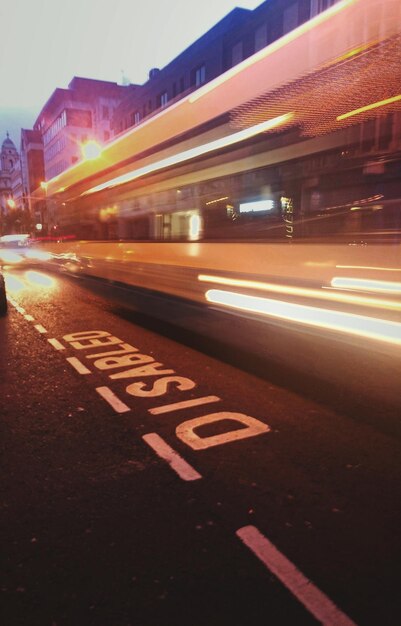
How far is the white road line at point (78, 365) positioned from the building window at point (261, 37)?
23500 mm

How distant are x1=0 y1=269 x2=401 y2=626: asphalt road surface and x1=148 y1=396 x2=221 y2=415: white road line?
28mm

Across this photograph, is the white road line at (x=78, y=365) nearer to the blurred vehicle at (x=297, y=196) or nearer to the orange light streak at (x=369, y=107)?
the blurred vehicle at (x=297, y=196)

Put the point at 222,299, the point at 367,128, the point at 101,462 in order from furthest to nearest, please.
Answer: the point at 222,299 → the point at 367,128 → the point at 101,462

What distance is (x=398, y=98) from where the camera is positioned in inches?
149

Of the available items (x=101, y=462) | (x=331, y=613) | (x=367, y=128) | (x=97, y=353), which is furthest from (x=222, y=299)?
(x=331, y=613)

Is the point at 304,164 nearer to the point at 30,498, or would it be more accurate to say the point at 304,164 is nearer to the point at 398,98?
the point at 398,98

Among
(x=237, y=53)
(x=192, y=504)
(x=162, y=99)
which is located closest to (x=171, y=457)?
(x=192, y=504)

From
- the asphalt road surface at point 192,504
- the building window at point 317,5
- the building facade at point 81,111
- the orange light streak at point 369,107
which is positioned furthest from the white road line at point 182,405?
the building facade at point 81,111

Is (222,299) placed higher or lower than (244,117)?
lower

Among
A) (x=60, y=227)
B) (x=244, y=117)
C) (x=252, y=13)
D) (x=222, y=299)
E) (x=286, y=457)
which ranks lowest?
(x=286, y=457)

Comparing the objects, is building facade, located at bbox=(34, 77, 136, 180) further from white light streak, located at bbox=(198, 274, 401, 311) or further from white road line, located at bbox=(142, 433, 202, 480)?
white road line, located at bbox=(142, 433, 202, 480)

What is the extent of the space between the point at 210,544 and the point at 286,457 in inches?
46.4

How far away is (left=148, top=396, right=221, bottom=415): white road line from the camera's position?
438cm

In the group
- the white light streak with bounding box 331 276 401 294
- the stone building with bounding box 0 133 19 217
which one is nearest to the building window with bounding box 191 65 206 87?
the white light streak with bounding box 331 276 401 294
